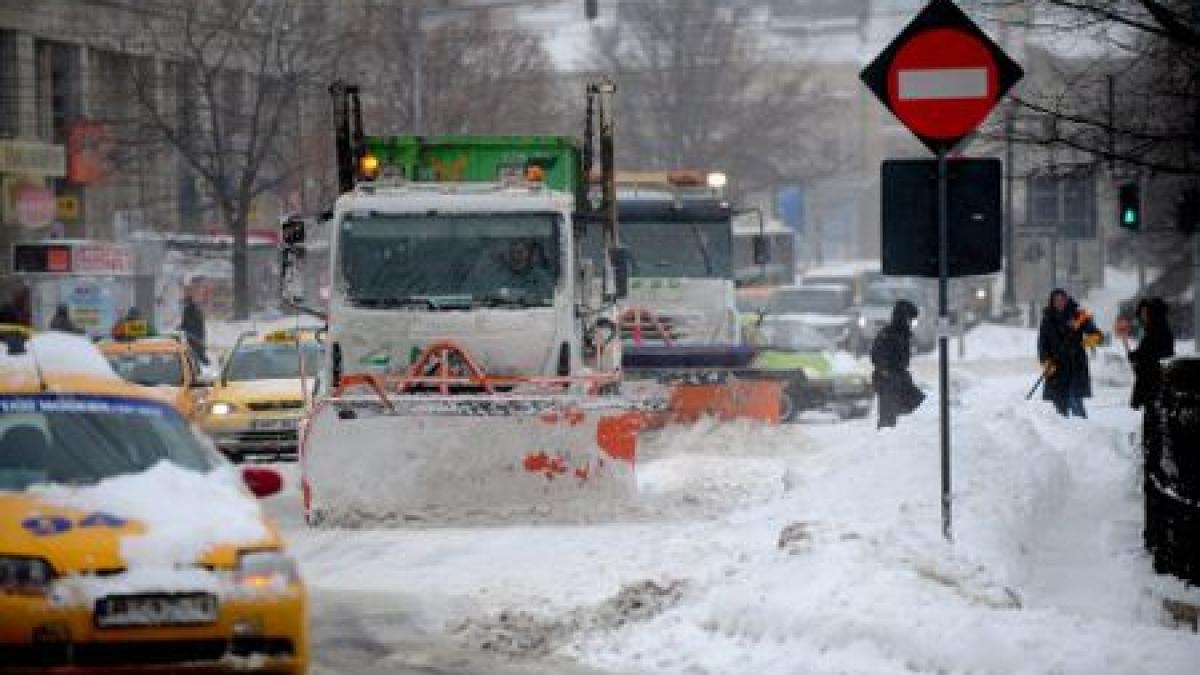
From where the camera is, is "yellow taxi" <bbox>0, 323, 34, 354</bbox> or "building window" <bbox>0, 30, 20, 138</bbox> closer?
"yellow taxi" <bbox>0, 323, 34, 354</bbox>

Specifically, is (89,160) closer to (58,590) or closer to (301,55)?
(301,55)

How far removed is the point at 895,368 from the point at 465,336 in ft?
28.7

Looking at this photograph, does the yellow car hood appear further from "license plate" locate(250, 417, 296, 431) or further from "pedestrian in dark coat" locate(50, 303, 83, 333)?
"pedestrian in dark coat" locate(50, 303, 83, 333)

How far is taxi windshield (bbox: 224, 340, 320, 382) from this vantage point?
25219mm

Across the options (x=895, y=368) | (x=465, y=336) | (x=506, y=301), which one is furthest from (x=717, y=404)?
Result: (x=465, y=336)

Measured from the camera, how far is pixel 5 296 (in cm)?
5397

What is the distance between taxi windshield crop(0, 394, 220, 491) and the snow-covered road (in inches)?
67.3

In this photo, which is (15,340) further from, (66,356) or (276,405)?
(276,405)

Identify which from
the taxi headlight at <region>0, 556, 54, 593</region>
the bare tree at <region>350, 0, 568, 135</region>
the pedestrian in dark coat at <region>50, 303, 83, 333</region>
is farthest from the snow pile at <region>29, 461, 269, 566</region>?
the bare tree at <region>350, 0, 568, 135</region>

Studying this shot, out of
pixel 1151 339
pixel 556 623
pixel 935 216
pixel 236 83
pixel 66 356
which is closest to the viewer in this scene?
pixel 66 356

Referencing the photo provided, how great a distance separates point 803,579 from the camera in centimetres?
1208

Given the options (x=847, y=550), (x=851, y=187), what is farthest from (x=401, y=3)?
(x=851, y=187)

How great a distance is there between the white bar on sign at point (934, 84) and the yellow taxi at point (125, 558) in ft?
14.7

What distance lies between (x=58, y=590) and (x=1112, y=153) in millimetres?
9927
